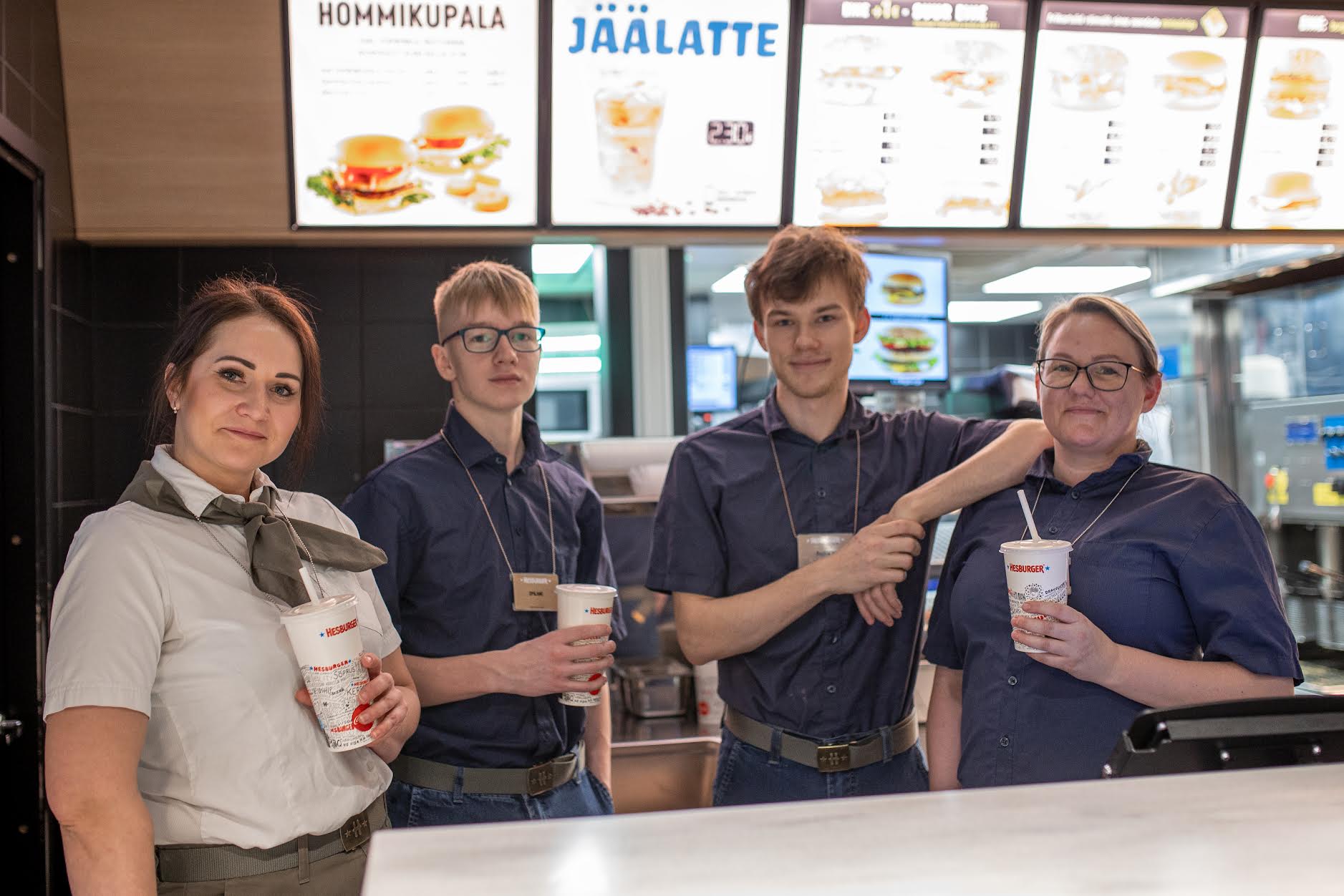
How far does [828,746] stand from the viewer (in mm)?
1846

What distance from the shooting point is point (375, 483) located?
1979 millimetres

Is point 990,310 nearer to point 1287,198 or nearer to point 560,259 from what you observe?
point 560,259

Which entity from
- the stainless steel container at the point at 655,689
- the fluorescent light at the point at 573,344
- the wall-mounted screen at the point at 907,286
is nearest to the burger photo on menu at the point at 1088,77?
the wall-mounted screen at the point at 907,286

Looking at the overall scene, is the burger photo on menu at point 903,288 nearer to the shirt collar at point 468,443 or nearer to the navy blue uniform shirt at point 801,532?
the navy blue uniform shirt at point 801,532

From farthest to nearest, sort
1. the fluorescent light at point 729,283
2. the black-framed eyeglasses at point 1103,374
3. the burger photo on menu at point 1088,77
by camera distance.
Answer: the fluorescent light at point 729,283, the burger photo on menu at point 1088,77, the black-framed eyeglasses at point 1103,374

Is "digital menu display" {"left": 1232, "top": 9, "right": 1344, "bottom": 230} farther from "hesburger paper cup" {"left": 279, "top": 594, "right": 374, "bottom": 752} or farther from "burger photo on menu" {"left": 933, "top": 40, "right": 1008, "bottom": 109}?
"hesburger paper cup" {"left": 279, "top": 594, "right": 374, "bottom": 752}

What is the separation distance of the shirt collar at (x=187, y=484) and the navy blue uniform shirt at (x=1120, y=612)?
1.17 m

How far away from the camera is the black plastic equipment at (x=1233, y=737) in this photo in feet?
3.18

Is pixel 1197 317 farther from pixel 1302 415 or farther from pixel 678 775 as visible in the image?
pixel 678 775

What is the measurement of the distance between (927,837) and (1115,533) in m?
0.97

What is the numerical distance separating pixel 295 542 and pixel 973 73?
249cm

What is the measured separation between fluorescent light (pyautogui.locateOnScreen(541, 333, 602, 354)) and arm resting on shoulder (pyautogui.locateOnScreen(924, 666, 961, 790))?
700 cm

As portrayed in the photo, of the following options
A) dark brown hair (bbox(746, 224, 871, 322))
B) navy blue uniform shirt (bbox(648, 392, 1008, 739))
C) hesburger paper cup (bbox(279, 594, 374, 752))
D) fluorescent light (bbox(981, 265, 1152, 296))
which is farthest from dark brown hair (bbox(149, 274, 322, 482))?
fluorescent light (bbox(981, 265, 1152, 296))

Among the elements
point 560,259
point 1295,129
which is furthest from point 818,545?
point 560,259
